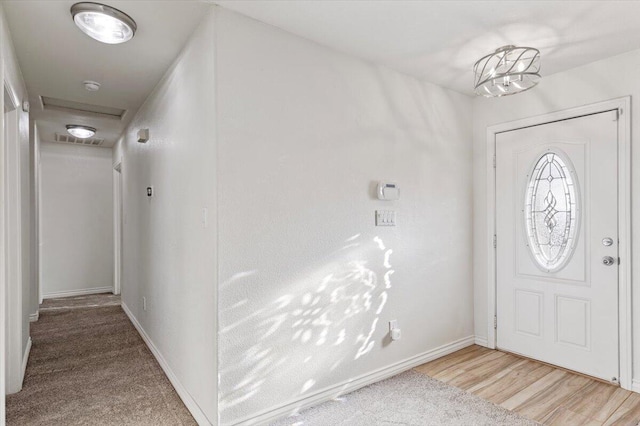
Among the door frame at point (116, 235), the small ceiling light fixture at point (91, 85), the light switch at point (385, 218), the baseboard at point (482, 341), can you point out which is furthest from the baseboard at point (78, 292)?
the baseboard at point (482, 341)

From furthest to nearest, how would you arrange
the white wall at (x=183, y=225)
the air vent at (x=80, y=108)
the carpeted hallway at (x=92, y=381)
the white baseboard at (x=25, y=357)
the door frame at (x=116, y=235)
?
the door frame at (x=116, y=235) < the air vent at (x=80, y=108) < the white baseboard at (x=25, y=357) < the carpeted hallway at (x=92, y=381) < the white wall at (x=183, y=225)

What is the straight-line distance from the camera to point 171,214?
9.05 feet

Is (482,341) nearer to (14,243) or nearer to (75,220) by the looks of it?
(14,243)

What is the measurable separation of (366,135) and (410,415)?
193cm

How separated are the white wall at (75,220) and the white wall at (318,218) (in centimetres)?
503

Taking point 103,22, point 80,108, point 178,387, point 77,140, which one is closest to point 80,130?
point 80,108

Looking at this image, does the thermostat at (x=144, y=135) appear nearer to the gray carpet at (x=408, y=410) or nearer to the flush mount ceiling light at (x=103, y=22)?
the flush mount ceiling light at (x=103, y=22)

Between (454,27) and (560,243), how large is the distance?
1.97 meters

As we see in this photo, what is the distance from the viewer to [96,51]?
102 inches

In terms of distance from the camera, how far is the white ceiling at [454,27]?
6.74 ft

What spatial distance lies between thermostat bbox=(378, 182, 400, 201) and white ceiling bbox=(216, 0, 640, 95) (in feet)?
3.13

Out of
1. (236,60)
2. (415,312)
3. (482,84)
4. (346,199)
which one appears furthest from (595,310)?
(236,60)

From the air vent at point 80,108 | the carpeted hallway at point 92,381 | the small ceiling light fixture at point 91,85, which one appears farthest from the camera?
the air vent at point 80,108

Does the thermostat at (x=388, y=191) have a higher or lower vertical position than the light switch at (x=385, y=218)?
higher
